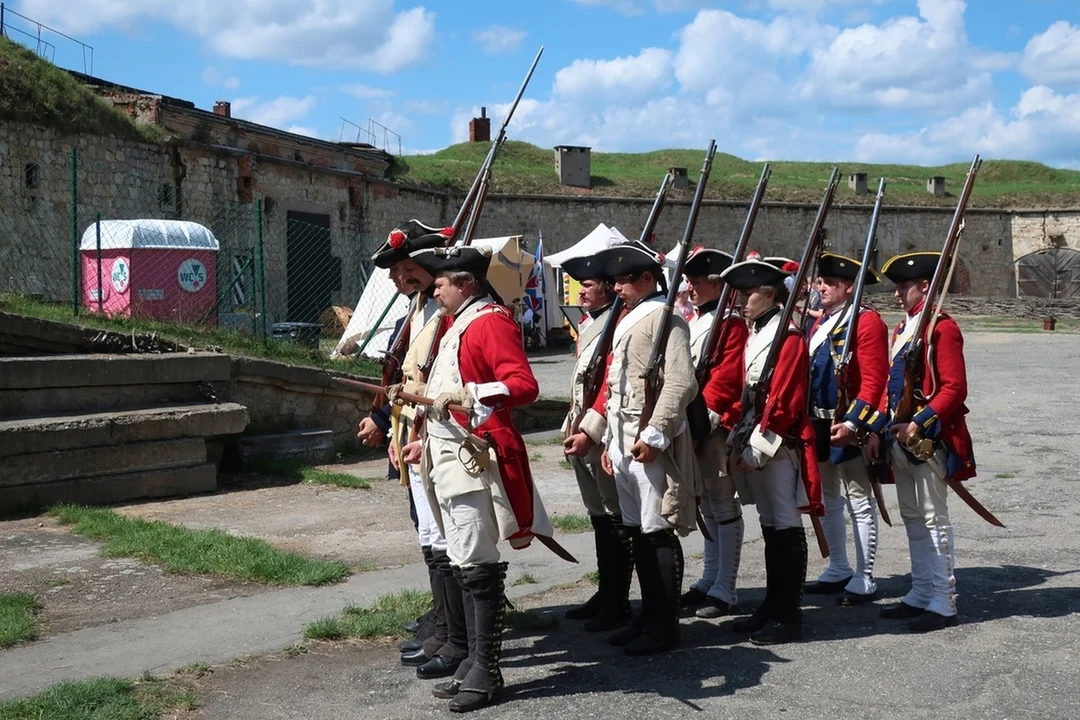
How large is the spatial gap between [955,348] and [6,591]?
17.1 feet

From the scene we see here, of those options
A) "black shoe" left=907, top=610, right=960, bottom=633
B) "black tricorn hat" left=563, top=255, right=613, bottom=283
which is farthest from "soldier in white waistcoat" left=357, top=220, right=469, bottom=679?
"black shoe" left=907, top=610, right=960, bottom=633

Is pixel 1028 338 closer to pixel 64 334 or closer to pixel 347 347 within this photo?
pixel 347 347

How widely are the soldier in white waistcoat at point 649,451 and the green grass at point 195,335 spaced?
5.81m

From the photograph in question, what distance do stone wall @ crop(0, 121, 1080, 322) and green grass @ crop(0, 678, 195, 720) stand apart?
9.45 m

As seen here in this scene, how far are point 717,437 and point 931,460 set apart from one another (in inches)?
41.5

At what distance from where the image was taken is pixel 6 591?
633cm

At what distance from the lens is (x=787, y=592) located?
18.3ft

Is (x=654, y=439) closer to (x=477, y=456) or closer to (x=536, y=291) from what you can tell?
(x=477, y=456)

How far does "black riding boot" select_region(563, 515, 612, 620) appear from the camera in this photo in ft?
19.5

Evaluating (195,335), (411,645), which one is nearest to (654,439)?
(411,645)

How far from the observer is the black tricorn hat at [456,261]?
16.4 feet

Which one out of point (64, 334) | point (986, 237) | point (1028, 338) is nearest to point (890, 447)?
point (64, 334)

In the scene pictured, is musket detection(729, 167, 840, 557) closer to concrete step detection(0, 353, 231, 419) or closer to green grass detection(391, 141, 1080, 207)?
concrete step detection(0, 353, 231, 419)

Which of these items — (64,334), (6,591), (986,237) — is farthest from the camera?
(986,237)
